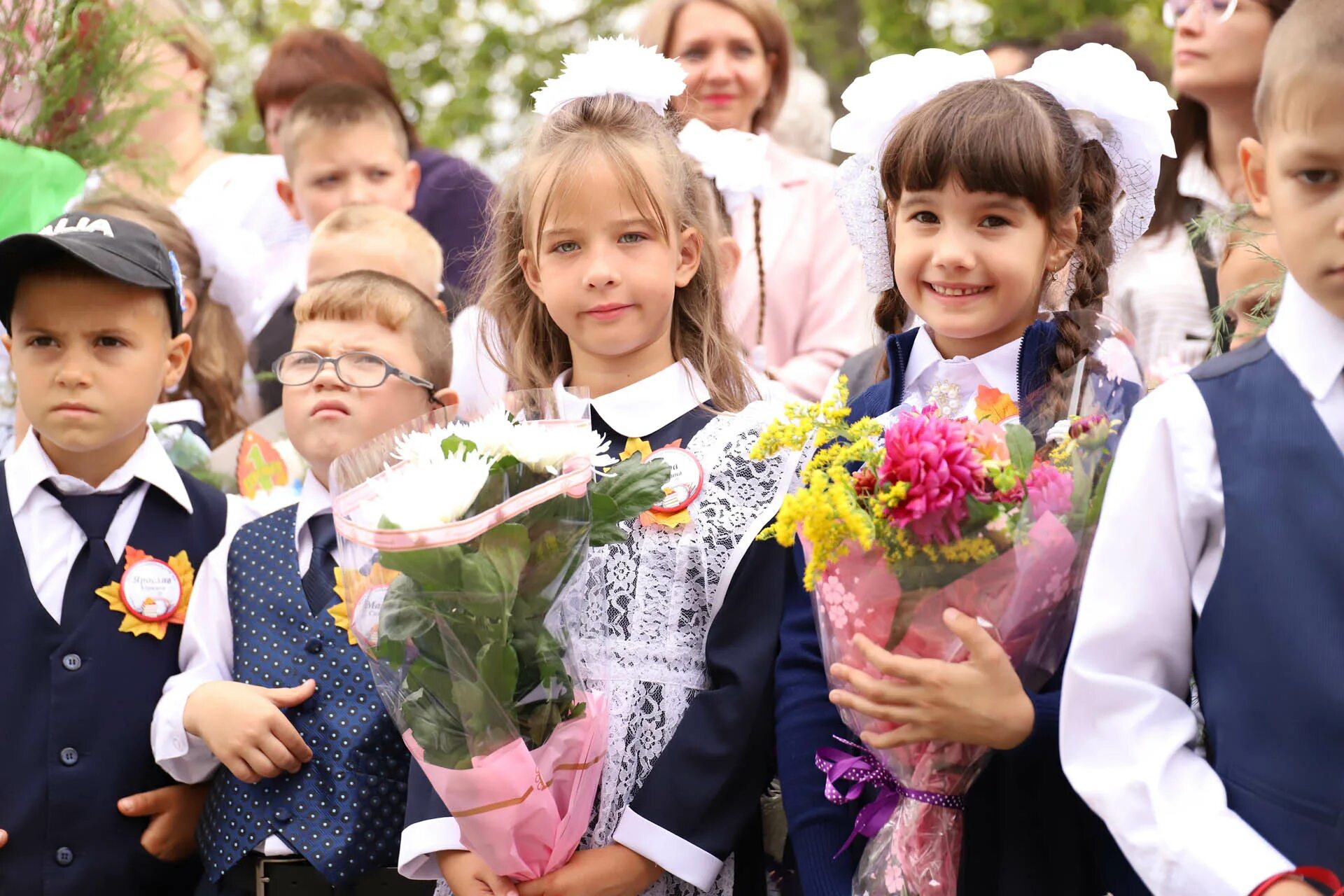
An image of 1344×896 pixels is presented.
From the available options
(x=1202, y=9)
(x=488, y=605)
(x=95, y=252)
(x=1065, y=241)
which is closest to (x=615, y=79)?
(x=1065, y=241)

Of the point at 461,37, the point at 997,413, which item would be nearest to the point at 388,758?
the point at 997,413

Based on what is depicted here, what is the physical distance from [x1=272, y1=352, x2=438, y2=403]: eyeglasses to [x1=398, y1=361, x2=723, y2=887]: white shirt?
1.99ft

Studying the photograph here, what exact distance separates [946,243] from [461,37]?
1341cm

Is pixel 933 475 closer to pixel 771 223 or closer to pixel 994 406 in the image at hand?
pixel 994 406

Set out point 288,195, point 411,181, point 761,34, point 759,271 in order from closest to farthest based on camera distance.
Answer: point 759,271 < point 761,34 < point 411,181 < point 288,195

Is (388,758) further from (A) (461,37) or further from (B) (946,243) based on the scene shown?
(A) (461,37)

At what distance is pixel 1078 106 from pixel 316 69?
3.85 meters

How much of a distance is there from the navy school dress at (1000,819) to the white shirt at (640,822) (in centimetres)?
22

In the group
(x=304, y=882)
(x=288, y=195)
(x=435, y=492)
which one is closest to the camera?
(x=435, y=492)

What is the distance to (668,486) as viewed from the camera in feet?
9.68

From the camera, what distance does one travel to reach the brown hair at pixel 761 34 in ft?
16.8

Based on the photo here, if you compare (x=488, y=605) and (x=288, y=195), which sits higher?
(x=288, y=195)

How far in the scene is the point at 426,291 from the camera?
4.54 metres

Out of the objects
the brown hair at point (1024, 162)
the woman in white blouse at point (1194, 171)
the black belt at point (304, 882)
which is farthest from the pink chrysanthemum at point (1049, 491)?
the woman in white blouse at point (1194, 171)
